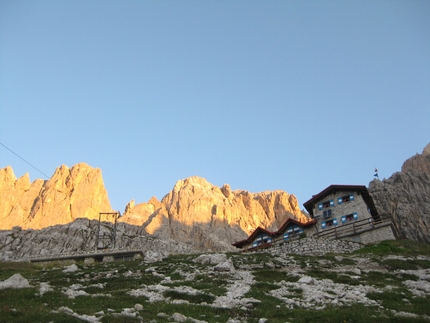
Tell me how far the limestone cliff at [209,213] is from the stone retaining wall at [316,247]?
242 feet

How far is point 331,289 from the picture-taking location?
88.4 ft

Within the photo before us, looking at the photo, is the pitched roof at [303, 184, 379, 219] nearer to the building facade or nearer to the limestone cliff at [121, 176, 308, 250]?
the building facade

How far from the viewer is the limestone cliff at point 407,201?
10338cm

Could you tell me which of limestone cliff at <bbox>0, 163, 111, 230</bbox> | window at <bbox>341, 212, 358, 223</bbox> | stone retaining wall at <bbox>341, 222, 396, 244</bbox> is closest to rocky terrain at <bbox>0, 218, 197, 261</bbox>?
window at <bbox>341, 212, 358, 223</bbox>

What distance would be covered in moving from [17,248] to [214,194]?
9135 cm

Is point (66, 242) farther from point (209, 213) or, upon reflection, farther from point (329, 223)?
point (209, 213)

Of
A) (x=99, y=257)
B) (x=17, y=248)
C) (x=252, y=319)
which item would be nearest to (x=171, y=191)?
(x=17, y=248)

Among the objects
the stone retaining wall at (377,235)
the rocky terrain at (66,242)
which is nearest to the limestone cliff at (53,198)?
the rocky terrain at (66,242)

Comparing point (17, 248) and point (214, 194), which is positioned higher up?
point (214, 194)

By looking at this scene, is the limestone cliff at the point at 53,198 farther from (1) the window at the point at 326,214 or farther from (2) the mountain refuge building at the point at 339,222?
(1) the window at the point at 326,214

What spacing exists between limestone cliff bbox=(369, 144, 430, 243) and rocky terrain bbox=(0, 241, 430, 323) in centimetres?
6979

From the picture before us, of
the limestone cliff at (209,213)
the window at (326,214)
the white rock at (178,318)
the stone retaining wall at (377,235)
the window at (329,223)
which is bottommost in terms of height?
the white rock at (178,318)

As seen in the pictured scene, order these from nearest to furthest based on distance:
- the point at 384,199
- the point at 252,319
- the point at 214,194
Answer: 1. the point at 252,319
2. the point at 384,199
3. the point at 214,194

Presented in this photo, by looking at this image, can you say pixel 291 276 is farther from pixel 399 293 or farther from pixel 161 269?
pixel 161 269
